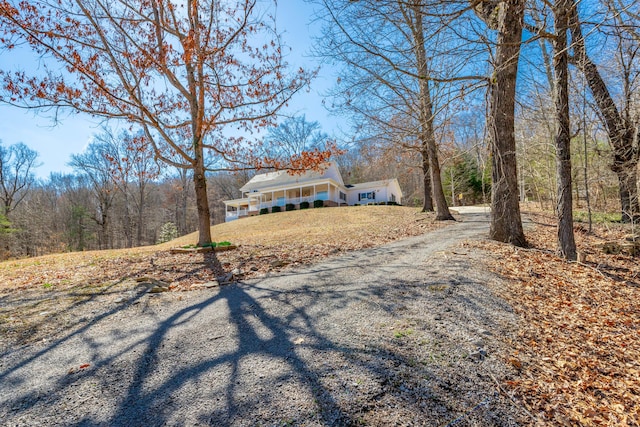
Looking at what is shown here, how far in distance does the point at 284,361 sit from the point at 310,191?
83.3 ft

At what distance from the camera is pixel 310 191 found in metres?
27.5

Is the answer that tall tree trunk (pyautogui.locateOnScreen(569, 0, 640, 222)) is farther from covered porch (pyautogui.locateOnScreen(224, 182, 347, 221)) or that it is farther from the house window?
the house window

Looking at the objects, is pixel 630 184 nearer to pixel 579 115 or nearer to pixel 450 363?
pixel 579 115

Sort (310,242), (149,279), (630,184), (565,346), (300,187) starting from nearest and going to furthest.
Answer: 1. (565,346)
2. (149,279)
3. (630,184)
4. (310,242)
5. (300,187)

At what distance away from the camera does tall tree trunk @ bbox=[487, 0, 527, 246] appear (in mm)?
4934

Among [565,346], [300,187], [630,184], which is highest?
[300,187]

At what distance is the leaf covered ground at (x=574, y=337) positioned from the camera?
192 cm

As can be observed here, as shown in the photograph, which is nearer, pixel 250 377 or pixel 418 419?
pixel 418 419

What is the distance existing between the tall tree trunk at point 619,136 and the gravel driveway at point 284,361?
225 inches

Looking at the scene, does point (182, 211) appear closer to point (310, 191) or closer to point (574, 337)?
point (310, 191)

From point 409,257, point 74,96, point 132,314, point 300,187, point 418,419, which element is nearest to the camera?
point 418,419

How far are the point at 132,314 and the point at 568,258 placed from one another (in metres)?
6.89

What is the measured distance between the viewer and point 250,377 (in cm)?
211

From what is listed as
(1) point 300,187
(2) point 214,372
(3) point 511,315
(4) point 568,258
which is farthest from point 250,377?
(1) point 300,187
